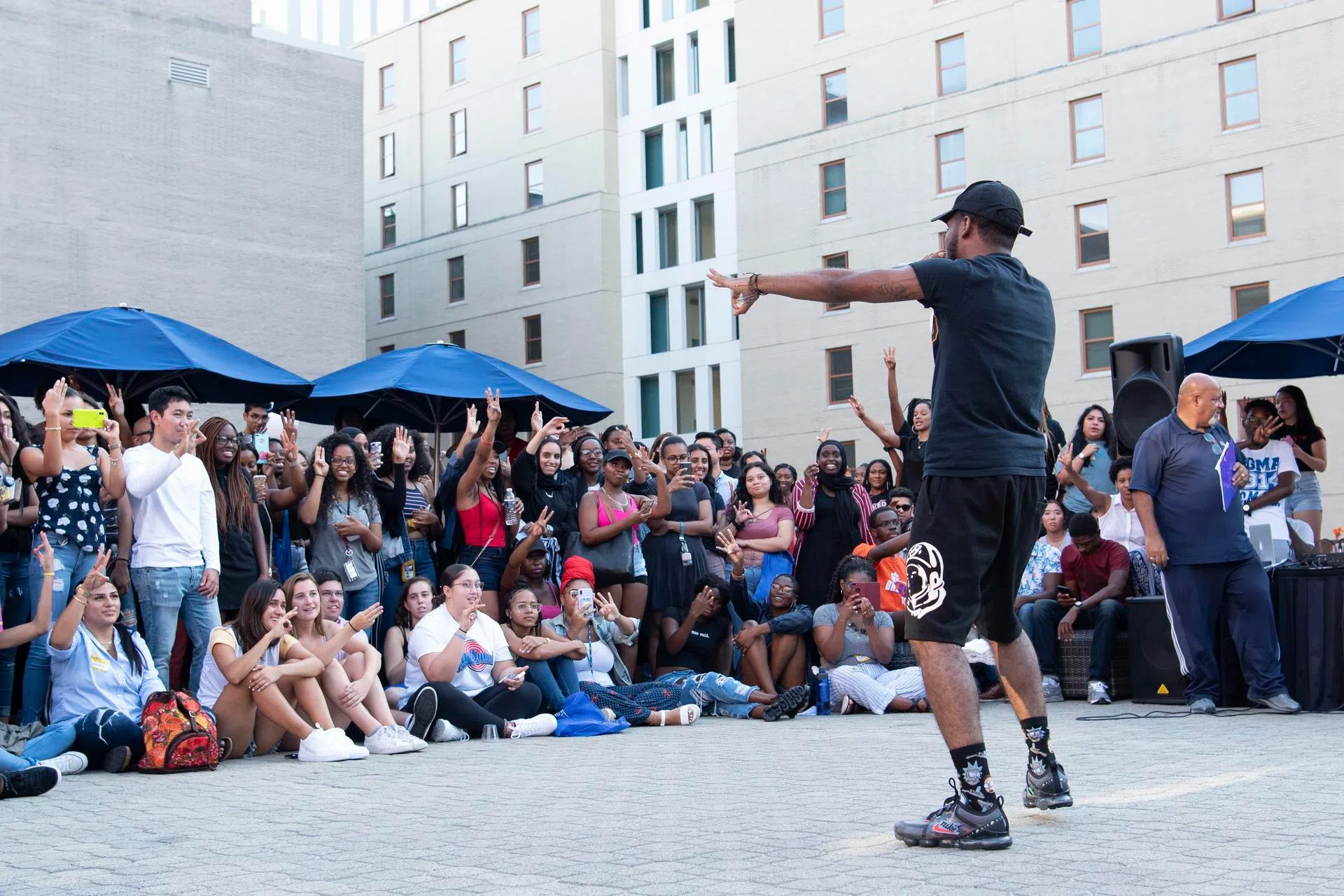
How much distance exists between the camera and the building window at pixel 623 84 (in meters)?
47.6

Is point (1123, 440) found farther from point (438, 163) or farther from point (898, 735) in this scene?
point (438, 163)

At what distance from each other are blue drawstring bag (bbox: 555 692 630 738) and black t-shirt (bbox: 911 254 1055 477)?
5565mm

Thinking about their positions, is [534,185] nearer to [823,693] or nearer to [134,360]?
[134,360]

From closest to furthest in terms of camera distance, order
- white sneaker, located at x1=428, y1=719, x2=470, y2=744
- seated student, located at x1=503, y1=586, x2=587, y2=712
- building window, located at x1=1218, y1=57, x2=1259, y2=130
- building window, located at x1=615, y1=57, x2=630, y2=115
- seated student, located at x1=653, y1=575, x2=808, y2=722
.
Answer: white sneaker, located at x1=428, y1=719, x2=470, y2=744 < seated student, located at x1=503, y1=586, x2=587, y2=712 < seated student, located at x1=653, y1=575, x2=808, y2=722 < building window, located at x1=1218, y1=57, x2=1259, y2=130 < building window, located at x1=615, y1=57, x2=630, y2=115

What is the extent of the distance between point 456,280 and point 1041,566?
40.5m

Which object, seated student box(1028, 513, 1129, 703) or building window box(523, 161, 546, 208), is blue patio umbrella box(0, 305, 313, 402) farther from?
building window box(523, 161, 546, 208)

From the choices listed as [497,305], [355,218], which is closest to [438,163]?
[497,305]

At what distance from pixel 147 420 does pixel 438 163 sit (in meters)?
42.4

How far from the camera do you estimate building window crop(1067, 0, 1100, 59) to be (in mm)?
35906

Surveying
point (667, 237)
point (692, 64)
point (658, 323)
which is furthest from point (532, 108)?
point (658, 323)

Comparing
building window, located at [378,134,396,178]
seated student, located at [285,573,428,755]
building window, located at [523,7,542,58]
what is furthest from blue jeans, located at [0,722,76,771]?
building window, located at [378,134,396,178]

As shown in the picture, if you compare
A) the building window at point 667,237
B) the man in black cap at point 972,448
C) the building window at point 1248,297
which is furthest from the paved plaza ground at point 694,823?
the building window at point 667,237

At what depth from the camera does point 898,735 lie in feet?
31.5

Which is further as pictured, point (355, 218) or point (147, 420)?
point (355, 218)
